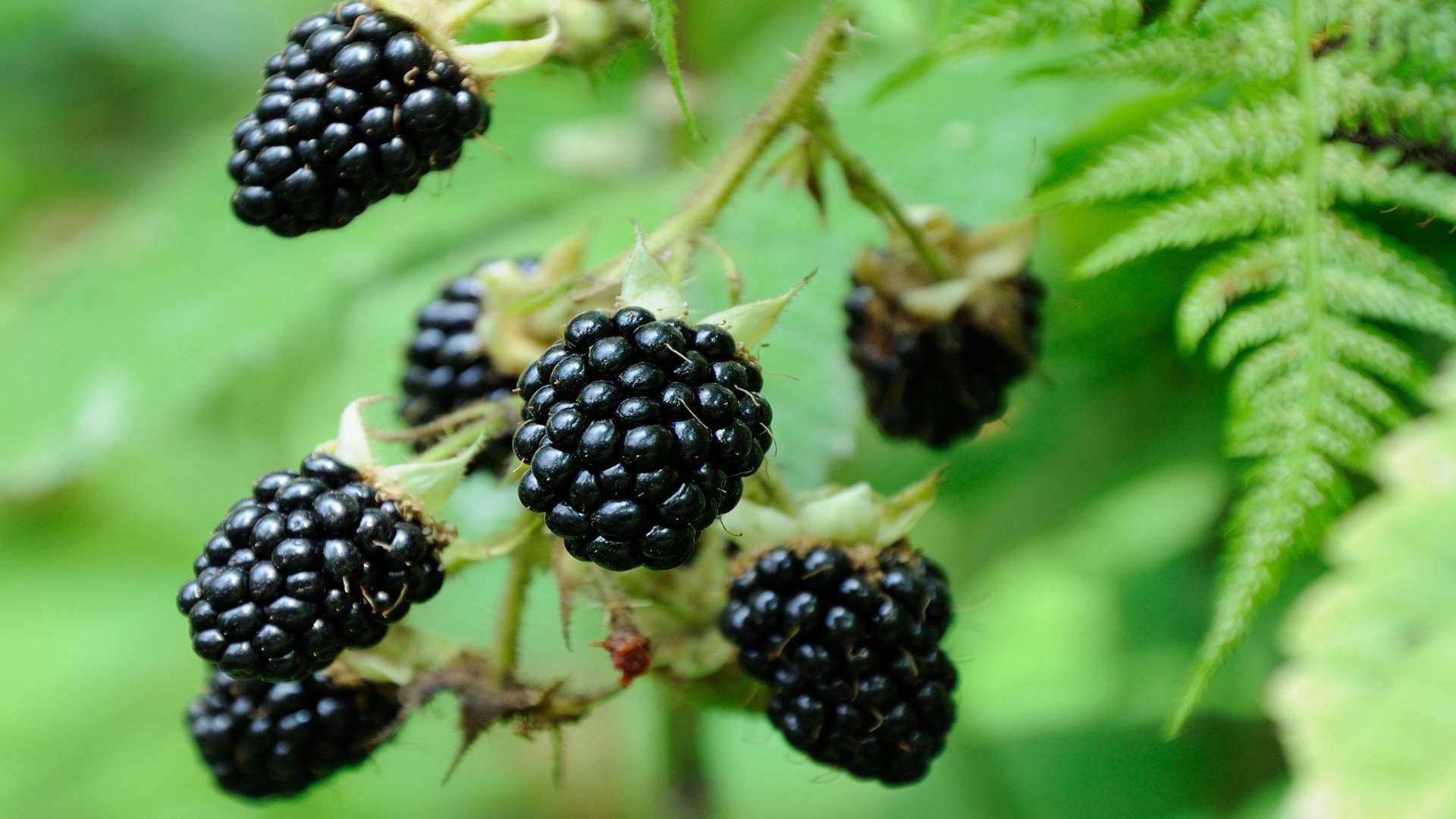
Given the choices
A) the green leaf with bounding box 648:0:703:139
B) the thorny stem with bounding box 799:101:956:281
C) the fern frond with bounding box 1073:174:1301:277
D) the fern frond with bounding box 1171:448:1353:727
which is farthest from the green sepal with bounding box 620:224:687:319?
the fern frond with bounding box 1171:448:1353:727

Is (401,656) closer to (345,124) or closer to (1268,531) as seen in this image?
(345,124)

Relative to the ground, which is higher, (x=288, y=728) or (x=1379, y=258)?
(x=1379, y=258)

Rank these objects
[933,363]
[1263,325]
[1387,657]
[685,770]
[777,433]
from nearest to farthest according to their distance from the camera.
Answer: [1387,657] < [1263,325] < [933,363] < [777,433] < [685,770]

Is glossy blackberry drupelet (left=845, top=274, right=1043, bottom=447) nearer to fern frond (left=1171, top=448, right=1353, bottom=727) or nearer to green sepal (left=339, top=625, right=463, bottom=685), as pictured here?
fern frond (left=1171, top=448, right=1353, bottom=727)

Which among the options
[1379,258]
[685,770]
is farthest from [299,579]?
[685,770]

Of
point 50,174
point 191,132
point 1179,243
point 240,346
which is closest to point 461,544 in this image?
point 1179,243

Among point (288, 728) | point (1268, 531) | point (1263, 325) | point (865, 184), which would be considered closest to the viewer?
point (1268, 531)

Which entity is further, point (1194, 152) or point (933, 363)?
point (933, 363)
